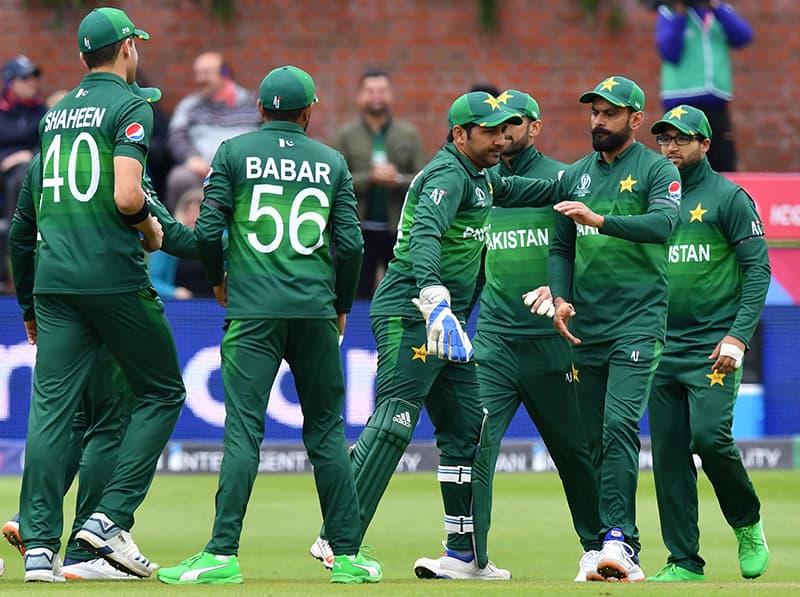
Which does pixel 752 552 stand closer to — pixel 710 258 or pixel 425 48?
pixel 710 258

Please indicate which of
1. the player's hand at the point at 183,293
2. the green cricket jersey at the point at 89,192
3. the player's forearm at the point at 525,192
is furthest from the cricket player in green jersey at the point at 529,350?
the player's hand at the point at 183,293

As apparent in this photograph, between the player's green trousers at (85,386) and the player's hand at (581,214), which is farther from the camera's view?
the player's hand at (581,214)

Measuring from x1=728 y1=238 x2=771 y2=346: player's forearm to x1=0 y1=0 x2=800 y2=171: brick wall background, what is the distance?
903 centimetres

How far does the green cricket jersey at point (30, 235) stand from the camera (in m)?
8.06

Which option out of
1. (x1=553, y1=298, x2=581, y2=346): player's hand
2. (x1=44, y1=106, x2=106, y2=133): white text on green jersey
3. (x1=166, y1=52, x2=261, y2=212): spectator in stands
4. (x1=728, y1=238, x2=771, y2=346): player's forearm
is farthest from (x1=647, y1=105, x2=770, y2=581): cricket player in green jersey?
(x1=166, y1=52, x2=261, y2=212): spectator in stands

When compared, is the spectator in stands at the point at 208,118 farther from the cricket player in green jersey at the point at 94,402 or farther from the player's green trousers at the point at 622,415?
the player's green trousers at the point at 622,415

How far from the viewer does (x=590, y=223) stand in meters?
8.36

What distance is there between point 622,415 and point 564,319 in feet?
1.93

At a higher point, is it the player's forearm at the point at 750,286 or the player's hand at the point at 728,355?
the player's forearm at the point at 750,286

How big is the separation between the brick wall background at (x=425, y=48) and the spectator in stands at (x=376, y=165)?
2.82 meters

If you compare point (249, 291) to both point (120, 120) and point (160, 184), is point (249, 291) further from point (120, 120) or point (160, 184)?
point (160, 184)

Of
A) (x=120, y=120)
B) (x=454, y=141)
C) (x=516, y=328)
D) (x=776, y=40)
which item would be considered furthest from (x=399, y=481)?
(x=776, y=40)

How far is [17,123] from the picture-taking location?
15805 mm

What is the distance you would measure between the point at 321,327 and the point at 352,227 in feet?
1.60
